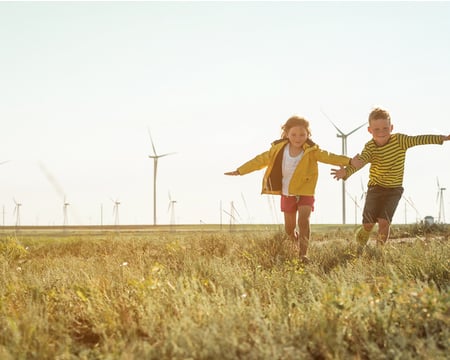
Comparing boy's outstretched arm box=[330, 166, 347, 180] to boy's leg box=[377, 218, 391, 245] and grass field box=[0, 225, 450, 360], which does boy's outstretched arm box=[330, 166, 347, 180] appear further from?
grass field box=[0, 225, 450, 360]

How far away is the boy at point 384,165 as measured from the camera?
832 centimetres

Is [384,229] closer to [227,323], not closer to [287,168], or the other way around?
[287,168]

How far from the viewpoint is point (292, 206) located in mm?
8234

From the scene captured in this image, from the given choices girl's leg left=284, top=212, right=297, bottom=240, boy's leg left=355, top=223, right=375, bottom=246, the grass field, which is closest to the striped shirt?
boy's leg left=355, top=223, right=375, bottom=246

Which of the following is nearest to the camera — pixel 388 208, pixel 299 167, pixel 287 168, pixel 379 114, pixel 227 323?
pixel 227 323

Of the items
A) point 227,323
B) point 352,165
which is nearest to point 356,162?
point 352,165

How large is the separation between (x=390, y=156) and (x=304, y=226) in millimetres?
1584

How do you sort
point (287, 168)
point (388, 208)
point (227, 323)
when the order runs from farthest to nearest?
point (388, 208) → point (287, 168) → point (227, 323)

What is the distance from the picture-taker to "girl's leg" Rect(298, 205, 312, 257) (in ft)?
25.2

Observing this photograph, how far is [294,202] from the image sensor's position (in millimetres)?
8219

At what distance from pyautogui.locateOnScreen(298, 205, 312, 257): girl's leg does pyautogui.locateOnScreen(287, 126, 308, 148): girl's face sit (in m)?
0.83

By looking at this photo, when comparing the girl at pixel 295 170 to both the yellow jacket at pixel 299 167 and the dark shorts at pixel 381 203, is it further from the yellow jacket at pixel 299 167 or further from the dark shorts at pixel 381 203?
the dark shorts at pixel 381 203

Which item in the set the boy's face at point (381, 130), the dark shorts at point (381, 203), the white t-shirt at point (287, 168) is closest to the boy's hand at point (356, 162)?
the boy's face at point (381, 130)

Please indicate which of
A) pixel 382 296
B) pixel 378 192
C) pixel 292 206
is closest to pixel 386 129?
pixel 378 192
